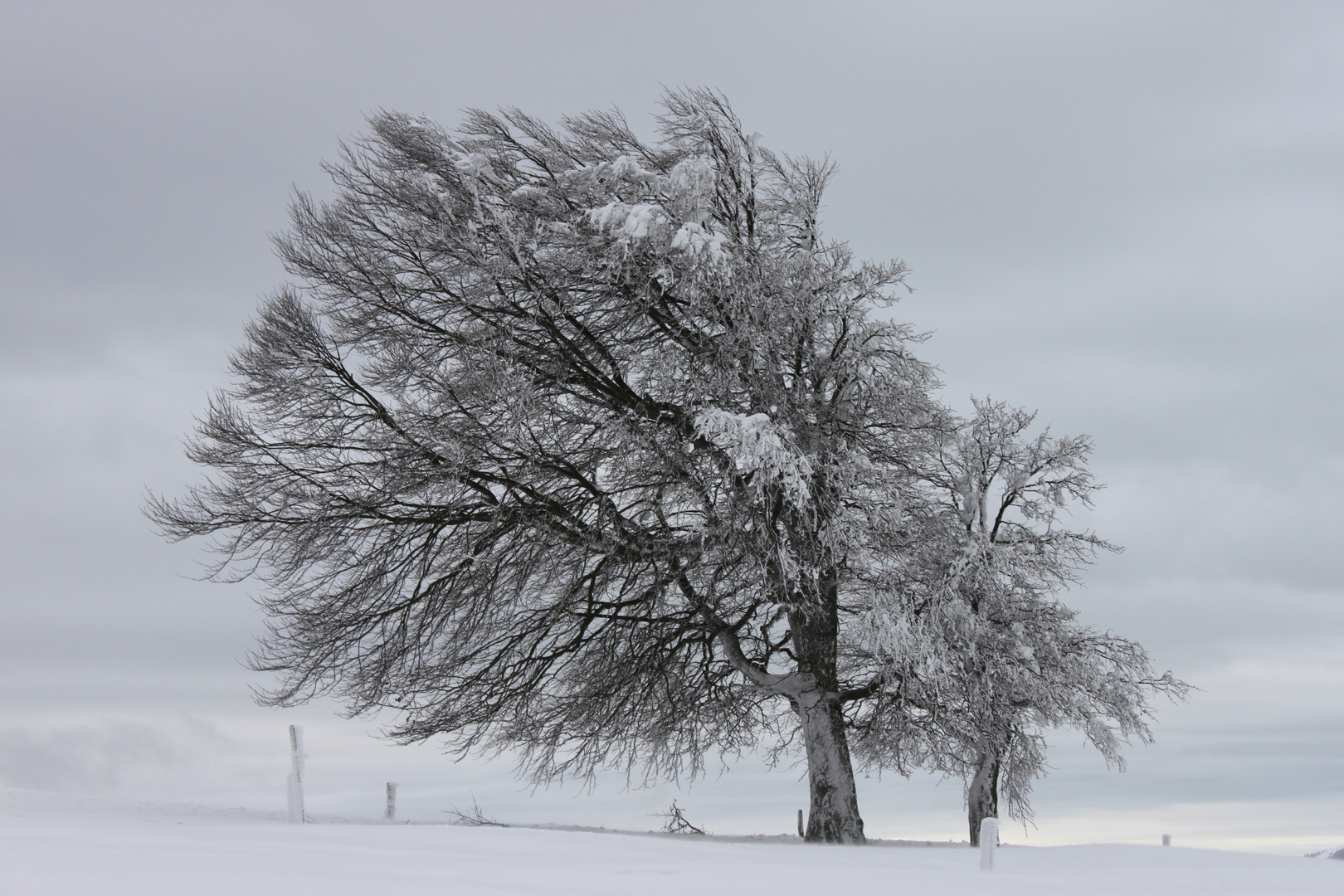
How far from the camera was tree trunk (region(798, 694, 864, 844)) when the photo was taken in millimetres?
14625

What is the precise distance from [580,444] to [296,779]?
556 cm

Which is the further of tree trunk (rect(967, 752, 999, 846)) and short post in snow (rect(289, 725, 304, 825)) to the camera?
tree trunk (rect(967, 752, 999, 846))

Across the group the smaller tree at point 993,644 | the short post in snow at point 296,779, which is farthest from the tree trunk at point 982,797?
the short post in snow at point 296,779

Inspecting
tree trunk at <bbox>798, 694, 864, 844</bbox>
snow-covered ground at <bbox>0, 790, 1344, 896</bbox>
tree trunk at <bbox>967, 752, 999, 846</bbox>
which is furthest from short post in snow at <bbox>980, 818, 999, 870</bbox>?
tree trunk at <bbox>967, 752, 999, 846</bbox>

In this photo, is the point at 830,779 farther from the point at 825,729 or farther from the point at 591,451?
the point at 591,451

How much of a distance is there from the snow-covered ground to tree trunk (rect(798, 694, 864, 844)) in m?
1.30

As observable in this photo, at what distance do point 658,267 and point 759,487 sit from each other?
3100mm

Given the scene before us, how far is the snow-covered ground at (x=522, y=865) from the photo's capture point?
6633 millimetres

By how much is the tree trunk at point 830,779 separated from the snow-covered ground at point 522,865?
4.26 ft

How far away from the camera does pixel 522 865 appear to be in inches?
320

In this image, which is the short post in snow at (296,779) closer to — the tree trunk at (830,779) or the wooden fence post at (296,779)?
the wooden fence post at (296,779)

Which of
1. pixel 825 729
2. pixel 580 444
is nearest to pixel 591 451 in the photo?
pixel 580 444

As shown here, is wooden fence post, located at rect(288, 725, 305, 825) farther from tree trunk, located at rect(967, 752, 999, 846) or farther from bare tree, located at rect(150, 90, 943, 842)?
tree trunk, located at rect(967, 752, 999, 846)

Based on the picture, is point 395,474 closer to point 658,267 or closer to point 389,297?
point 389,297
